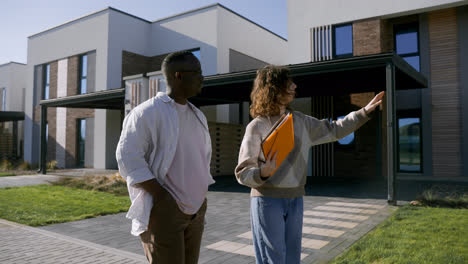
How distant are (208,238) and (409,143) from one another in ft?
35.7

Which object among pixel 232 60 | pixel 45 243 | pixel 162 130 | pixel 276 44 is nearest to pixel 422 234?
pixel 162 130

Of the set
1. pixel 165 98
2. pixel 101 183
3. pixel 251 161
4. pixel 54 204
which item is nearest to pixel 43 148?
pixel 101 183

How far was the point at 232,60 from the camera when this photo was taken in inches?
699

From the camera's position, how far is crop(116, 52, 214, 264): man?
186cm

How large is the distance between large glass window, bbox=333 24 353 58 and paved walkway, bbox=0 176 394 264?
8055 mm

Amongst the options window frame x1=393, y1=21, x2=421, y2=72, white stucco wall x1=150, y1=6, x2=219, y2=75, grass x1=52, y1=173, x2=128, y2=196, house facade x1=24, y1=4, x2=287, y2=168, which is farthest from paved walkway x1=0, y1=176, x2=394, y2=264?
white stucco wall x1=150, y1=6, x2=219, y2=75

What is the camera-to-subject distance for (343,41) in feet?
45.7

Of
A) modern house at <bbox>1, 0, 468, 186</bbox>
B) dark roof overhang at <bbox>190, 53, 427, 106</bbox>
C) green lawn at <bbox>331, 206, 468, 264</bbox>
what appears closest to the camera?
green lawn at <bbox>331, 206, 468, 264</bbox>

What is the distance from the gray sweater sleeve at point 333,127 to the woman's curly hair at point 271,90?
252mm

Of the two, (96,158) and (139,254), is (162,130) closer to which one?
(139,254)

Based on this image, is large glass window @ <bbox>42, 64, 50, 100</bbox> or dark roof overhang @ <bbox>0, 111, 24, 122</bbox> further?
dark roof overhang @ <bbox>0, 111, 24, 122</bbox>

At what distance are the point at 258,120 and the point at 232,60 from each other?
1585 centimetres

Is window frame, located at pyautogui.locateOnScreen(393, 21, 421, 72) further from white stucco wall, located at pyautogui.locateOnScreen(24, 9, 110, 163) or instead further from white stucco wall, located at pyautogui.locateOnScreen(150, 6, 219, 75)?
white stucco wall, located at pyautogui.locateOnScreen(24, 9, 110, 163)

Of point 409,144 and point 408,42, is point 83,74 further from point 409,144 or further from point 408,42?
point 409,144
